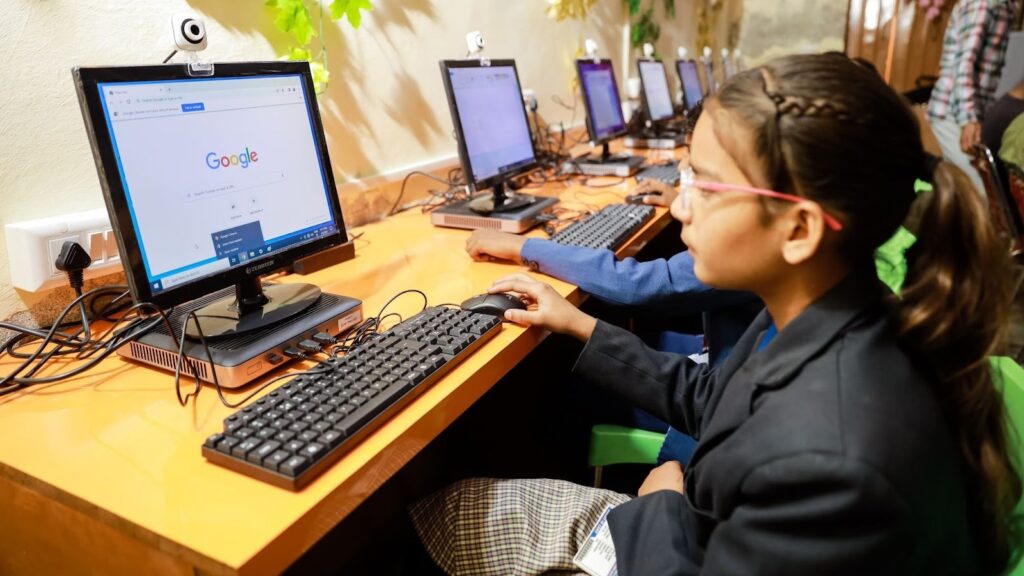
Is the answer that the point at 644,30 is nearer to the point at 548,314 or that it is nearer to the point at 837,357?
the point at 548,314

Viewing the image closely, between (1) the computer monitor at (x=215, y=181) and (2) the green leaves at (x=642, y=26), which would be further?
(2) the green leaves at (x=642, y=26)

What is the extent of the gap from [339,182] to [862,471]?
4.95 feet

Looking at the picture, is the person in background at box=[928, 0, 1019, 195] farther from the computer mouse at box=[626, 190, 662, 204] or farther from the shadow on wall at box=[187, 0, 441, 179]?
the shadow on wall at box=[187, 0, 441, 179]

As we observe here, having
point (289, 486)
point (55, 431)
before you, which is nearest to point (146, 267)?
point (55, 431)

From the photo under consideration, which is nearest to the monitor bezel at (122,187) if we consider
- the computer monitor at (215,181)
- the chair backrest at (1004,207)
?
the computer monitor at (215,181)

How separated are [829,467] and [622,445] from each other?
0.55 m

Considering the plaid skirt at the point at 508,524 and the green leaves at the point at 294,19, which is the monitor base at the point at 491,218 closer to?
the green leaves at the point at 294,19

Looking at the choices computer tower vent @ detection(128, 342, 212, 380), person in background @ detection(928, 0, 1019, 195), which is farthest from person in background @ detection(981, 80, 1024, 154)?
computer tower vent @ detection(128, 342, 212, 380)

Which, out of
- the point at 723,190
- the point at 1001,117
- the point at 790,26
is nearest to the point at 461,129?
the point at 723,190

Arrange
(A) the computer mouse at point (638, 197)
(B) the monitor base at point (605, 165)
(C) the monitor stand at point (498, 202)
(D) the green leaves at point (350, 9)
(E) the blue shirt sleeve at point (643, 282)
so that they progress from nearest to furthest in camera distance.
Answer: (E) the blue shirt sleeve at point (643, 282) → (D) the green leaves at point (350, 9) → (C) the monitor stand at point (498, 202) → (A) the computer mouse at point (638, 197) → (B) the monitor base at point (605, 165)

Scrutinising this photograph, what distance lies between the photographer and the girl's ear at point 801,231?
2.17ft

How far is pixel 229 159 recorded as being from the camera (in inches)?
38.1

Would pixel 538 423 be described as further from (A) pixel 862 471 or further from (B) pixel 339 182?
(A) pixel 862 471

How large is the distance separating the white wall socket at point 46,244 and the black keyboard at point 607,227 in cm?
91
